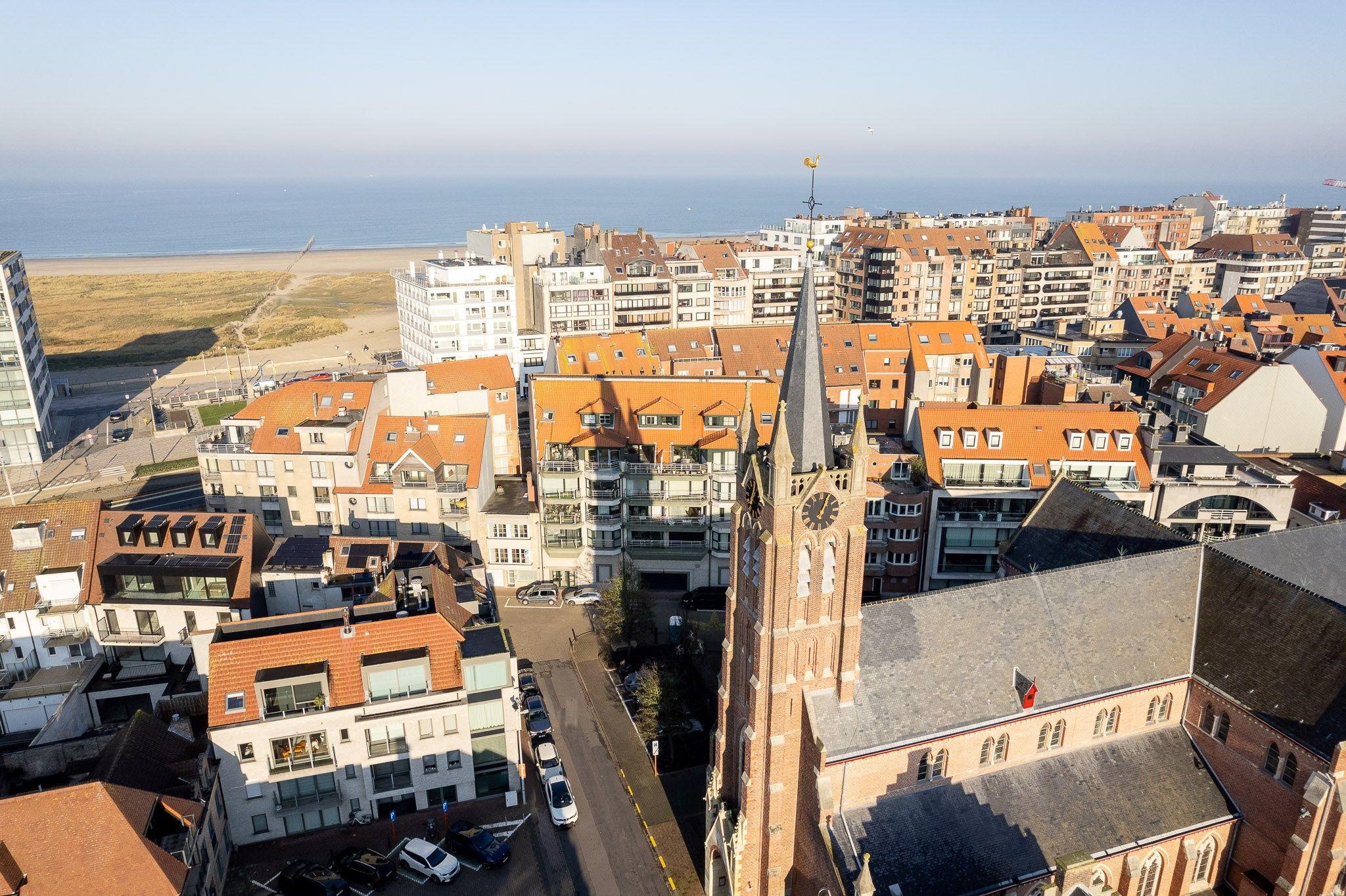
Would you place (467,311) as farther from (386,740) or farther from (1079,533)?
(1079,533)

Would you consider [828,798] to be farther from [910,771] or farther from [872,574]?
[872,574]

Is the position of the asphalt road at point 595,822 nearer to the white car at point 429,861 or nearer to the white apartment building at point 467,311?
the white car at point 429,861

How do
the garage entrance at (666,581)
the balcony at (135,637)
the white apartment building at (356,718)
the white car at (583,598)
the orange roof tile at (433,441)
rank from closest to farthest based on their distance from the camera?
the white apartment building at (356,718) < the balcony at (135,637) < the orange roof tile at (433,441) < the white car at (583,598) < the garage entrance at (666,581)

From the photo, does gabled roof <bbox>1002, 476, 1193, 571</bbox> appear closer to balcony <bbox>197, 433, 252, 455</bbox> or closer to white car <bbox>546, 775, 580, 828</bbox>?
white car <bbox>546, 775, 580, 828</bbox>

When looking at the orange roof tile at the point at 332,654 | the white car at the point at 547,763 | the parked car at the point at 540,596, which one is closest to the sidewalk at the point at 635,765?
the white car at the point at 547,763

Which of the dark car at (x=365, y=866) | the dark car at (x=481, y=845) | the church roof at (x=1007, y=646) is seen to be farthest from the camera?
the dark car at (x=481, y=845)

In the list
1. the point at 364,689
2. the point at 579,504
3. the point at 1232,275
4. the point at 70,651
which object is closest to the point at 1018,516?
the point at 579,504

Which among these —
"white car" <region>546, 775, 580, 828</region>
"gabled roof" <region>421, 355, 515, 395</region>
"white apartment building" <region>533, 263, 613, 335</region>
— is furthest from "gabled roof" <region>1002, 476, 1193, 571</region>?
"white apartment building" <region>533, 263, 613, 335</region>
